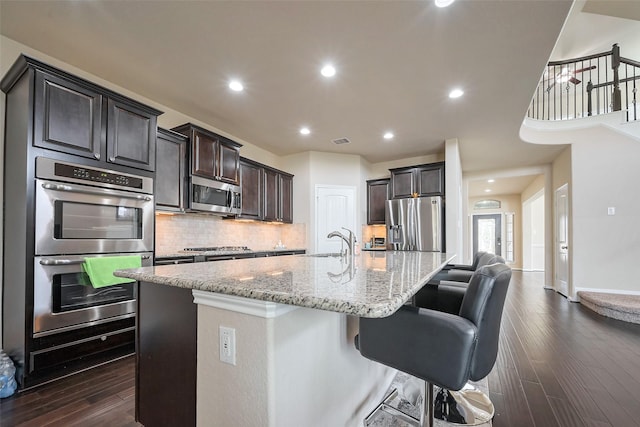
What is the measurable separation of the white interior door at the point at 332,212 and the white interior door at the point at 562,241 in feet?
12.2

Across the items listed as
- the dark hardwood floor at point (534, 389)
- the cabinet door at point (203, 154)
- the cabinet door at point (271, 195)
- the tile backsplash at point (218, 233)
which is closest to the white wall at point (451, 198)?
the dark hardwood floor at point (534, 389)

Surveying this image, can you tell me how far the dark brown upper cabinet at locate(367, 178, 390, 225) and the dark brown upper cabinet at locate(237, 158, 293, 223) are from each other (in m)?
1.63

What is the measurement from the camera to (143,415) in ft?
4.54

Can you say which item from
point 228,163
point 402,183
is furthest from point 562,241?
point 228,163

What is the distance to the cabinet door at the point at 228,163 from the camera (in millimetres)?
3801

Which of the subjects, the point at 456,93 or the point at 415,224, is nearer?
the point at 456,93

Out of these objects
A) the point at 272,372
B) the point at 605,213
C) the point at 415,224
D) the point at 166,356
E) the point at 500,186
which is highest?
the point at 500,186

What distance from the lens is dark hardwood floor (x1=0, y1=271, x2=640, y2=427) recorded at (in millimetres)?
1674

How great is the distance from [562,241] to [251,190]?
5.67 m

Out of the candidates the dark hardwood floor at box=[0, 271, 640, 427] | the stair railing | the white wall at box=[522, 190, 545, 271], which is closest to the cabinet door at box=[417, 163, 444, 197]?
the stair railing

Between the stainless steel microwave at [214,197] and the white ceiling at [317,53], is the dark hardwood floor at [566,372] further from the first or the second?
the stainless steel microwave at [214,197]

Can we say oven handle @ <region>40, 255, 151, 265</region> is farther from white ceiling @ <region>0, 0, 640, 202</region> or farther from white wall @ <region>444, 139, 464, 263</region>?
white wall @ <region>444, 139, 464, 263</region>

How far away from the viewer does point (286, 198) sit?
17.3ft

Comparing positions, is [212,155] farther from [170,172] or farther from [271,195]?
[271,195]
